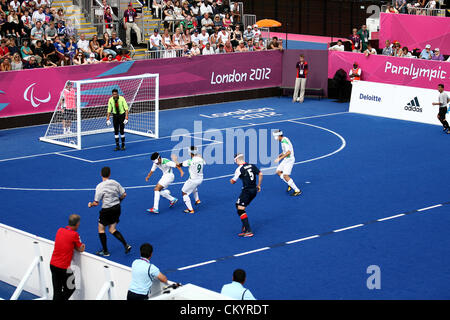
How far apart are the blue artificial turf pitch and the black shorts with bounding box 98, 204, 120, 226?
2.85ft

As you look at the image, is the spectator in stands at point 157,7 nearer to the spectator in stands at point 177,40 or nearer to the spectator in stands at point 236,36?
the spectator in stands at point 236,36

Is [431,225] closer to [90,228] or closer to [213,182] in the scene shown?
[213,182]

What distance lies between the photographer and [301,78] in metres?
36.9

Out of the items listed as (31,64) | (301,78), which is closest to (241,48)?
(301,78)

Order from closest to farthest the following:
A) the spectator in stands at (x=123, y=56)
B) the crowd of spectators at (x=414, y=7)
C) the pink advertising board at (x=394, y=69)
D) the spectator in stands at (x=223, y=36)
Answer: the spectator in stands at (x=123, y=56) → the pink advertising board at (x=394, y=69) → the spectator in stands at (x=223, y=36) → the crowd of spectators at (x=414, y=7)

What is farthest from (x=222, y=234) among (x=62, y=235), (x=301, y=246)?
(x=62, y=235)

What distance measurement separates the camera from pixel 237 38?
39500 mm

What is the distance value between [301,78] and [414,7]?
34.3ft

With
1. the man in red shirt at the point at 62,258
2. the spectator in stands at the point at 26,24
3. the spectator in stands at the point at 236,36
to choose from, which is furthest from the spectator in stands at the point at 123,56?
the man in red shirt at the point at 62,258

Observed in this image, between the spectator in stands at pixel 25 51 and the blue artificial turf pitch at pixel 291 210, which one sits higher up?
the spectator in stands at pixel 25 51

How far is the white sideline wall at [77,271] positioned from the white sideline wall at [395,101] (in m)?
21.4

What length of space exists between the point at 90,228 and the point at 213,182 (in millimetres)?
5485

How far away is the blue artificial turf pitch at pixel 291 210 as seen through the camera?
1558 centimetres

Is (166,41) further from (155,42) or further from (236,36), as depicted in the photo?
(236,36)
